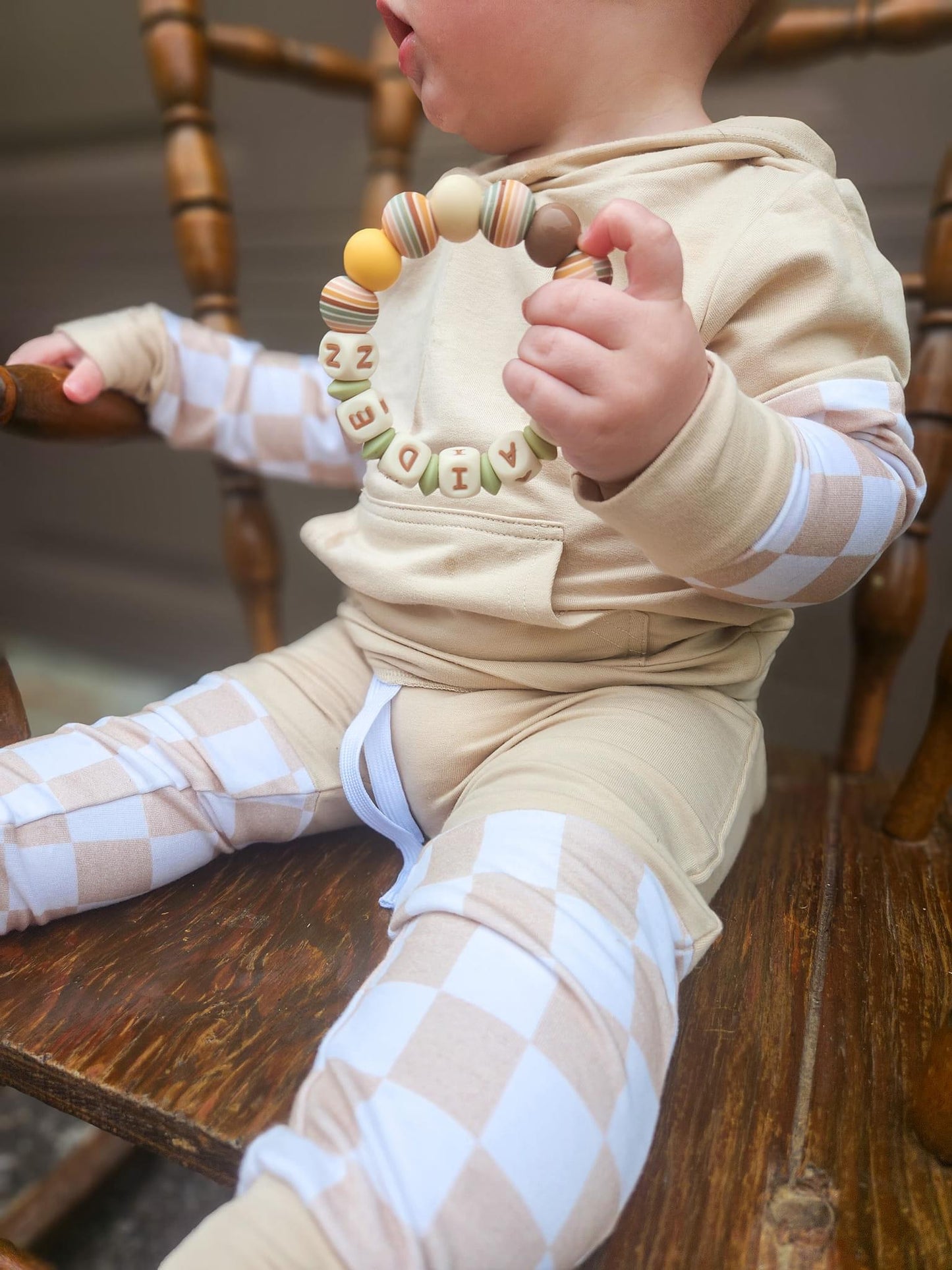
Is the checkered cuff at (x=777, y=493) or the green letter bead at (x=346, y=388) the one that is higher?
the green letter bead at (x=346, y=388)

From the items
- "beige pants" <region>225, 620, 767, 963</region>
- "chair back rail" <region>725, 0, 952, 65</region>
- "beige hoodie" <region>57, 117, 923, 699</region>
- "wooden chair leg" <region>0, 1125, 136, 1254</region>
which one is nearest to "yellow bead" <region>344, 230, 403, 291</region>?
"beige hoodie" <region>57, 117, 923, 699</region>

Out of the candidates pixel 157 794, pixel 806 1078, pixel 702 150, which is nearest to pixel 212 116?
pixel 702 150

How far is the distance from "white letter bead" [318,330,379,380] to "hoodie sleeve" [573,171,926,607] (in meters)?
0.11

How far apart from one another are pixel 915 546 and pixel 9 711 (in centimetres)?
61

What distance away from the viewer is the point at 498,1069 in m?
0.32

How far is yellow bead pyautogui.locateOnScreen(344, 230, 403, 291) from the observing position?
421 mm

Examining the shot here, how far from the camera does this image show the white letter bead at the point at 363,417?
44 cm

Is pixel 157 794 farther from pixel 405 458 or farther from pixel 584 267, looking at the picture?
pixel 584 267

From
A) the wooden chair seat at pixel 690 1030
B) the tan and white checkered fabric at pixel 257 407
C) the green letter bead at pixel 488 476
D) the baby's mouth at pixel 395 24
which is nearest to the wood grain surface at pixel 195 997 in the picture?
the wooden chair seat at pixel 690 1030

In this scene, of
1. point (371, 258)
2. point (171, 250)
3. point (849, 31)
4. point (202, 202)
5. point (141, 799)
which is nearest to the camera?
point (371, 258)

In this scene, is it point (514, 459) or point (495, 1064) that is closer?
point (495, 1064)

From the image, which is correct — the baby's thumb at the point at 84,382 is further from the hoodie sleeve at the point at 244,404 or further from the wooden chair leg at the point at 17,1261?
the wooden chair leg at the point at 17,1261

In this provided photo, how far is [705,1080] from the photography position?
408mm

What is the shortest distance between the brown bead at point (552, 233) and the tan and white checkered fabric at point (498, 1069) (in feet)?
0.79
